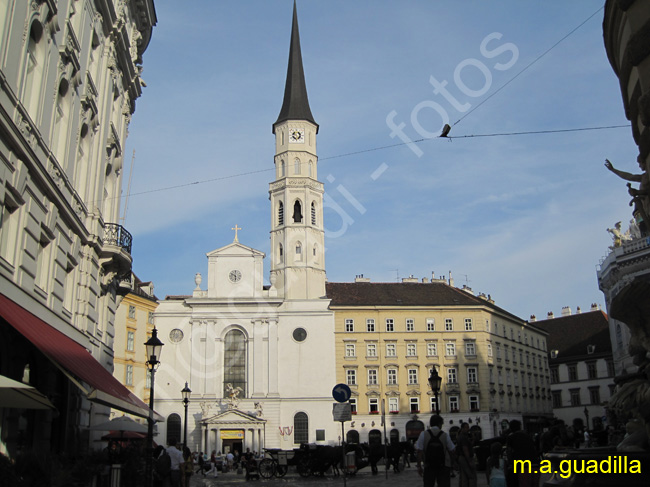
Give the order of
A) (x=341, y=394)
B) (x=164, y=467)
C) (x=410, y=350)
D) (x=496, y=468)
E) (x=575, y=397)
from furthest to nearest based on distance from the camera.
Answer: (x=575, y=397), (x=410, y=350), (x=164, y=467), (x=341, y=394), (x=496, y=468)

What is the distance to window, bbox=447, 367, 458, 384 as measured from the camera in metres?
66.0

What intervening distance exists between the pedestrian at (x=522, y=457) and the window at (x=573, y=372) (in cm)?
7180

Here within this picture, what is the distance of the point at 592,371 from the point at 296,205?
38.1 metres

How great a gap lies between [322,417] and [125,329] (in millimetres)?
18761

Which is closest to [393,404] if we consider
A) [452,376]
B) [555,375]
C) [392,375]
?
[392,375]

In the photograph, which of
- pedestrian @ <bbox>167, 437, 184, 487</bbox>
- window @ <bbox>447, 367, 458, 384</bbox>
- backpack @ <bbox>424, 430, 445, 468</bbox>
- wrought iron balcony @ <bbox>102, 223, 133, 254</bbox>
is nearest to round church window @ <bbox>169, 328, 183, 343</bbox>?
window @ <bbox>447, 367, 458, 384</bbox>

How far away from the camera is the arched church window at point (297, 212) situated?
66.4 meters

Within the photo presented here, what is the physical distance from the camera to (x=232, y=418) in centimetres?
5788

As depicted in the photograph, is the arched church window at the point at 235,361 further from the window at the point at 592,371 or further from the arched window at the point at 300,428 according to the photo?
the window at the point at 592,371

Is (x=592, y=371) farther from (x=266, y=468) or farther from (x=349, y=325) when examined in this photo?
(x=266, y=468)

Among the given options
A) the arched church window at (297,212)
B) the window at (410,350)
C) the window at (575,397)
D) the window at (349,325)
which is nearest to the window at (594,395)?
the window at (575,397)

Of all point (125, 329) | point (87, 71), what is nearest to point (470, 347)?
point (125, 329)

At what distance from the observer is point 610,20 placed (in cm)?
1186

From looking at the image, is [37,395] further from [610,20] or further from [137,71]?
[137,71]
